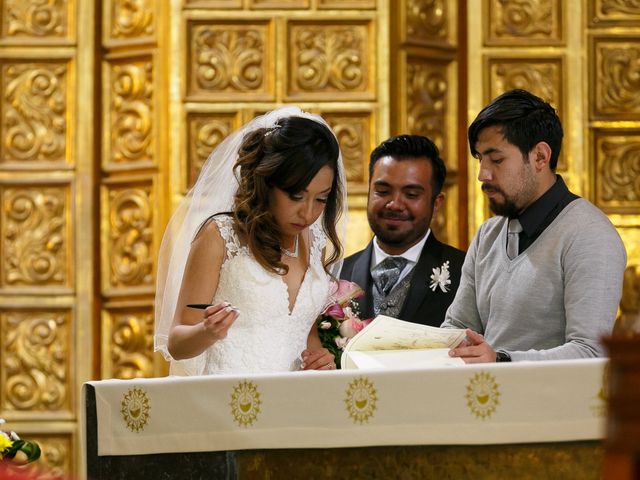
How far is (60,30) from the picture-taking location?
5285mm

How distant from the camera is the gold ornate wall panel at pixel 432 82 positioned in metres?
4.98

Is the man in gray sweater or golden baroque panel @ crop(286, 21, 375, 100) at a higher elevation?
golden baroque panel @ crop(286, 21, 375, 100)

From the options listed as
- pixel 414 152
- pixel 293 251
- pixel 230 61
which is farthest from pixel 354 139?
pixel 293 251

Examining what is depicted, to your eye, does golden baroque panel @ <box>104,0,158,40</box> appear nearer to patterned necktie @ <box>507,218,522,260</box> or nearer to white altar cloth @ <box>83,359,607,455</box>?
patterned necktie @ <box>507,218,522,260</box>

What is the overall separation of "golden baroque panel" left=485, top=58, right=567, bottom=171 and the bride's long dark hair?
220 cm

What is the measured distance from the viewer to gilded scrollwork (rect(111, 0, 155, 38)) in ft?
17.1

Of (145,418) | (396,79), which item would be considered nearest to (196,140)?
(396,79)

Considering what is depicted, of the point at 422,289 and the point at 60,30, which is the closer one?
the point at 422,289

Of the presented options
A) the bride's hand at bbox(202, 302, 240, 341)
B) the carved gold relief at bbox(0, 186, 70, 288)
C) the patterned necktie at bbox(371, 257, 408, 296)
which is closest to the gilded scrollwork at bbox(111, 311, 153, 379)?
the carved gold relief at bbox(0, 186, 70, 288)

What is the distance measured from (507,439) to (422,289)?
175cm

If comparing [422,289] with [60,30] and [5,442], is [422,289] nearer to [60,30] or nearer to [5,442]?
[5,442]

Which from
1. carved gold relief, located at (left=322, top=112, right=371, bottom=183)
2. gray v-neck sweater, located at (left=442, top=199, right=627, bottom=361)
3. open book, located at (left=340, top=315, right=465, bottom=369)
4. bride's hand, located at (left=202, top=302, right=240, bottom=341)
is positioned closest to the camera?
open book, located at (left=340, top=315, right=465, bottom=369)

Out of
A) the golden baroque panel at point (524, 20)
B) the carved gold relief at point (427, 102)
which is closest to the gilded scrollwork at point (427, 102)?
the carved gold relief at point (427, 102)

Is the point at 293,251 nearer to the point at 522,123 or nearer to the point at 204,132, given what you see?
the point at 522,123
